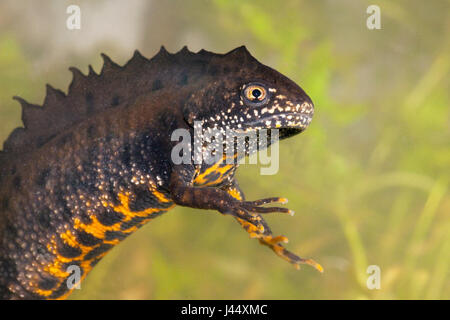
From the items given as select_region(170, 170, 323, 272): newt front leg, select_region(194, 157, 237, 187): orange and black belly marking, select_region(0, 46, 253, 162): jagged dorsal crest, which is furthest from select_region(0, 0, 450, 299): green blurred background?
select_region(170, 170, 323, 272): newt front leg

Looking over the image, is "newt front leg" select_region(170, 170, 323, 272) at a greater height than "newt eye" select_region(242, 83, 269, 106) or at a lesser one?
lesser

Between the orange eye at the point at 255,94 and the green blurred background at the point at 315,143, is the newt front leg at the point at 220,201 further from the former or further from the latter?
the green blurred background at the point at 315,143

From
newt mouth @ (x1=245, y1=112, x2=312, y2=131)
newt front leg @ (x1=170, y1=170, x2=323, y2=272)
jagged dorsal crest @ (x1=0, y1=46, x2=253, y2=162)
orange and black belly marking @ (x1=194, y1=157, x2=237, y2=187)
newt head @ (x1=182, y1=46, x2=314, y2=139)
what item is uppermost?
jagged dorsal crest @ (x1=0, y1=46, x2=253, y2=162)

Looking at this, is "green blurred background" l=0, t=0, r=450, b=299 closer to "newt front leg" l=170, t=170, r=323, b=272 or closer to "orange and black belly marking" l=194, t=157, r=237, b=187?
"orange and black belly marking" l=194, t=157, r=237, b=187

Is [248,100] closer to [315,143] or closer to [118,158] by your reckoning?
[118,158]

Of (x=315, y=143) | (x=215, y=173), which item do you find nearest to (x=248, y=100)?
(x=215, y=173)

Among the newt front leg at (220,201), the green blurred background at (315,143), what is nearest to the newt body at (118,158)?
the newt front leg at (220,201)
